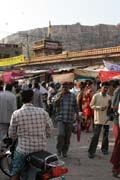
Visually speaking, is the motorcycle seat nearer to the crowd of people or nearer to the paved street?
the crowd of people

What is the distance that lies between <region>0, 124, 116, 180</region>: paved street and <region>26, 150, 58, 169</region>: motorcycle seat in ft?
8.06

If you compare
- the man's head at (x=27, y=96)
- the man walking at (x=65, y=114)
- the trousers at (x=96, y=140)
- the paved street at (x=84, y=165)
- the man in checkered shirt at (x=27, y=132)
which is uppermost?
the man's head at (x=27, y=96)

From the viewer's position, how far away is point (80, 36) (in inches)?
3511

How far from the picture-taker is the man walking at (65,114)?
31.3 ft

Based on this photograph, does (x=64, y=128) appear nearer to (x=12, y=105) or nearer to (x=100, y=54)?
(x=12, y=105)

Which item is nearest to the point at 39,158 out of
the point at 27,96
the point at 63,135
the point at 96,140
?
the point at 27,96

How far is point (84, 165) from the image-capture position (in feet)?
29.5

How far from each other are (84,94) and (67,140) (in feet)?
18.9

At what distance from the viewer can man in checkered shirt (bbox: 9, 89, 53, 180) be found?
559 centimetres

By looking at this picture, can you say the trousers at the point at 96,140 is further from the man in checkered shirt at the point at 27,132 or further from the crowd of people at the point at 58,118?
the man in checkered shirt at the point at 27,132

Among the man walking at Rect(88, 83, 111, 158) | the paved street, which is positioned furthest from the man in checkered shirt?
the man walking at Rect(88, 83, 111, 158)

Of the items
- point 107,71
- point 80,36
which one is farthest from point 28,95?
point 80,36

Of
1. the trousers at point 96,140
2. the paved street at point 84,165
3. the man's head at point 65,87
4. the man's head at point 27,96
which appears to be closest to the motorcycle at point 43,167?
the man's head at point 27,96

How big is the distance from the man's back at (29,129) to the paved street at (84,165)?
2383mm
